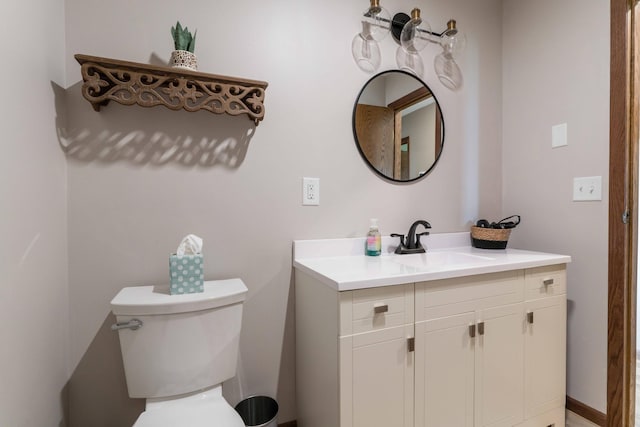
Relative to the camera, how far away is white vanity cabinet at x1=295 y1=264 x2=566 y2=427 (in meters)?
1.07

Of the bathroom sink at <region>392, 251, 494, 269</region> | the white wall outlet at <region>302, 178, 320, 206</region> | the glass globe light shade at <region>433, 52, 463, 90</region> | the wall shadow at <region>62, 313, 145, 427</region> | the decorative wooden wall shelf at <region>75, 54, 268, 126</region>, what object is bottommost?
the wall shadow at <region>62, 313, 145, 427</region>

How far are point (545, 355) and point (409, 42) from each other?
5.47 ft

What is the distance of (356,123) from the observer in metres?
1.59

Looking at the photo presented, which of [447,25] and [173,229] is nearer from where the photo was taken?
[173,229]

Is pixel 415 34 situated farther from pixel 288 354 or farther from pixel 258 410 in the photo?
pixel 258 410

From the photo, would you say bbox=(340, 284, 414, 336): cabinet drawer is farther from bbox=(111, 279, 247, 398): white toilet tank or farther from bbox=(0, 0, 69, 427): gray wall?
bbox=(0, 0, 69, 427): gray wall

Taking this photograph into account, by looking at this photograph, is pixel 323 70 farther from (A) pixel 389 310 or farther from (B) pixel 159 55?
(A) pixel 389 310

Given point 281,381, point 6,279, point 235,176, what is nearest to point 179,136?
point 235,176

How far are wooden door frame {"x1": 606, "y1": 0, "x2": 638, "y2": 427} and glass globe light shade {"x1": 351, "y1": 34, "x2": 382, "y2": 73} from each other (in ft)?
3.45

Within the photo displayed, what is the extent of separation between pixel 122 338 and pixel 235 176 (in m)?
0.73

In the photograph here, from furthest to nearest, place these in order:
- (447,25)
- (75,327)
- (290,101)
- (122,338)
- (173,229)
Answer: (447,25)
(290,101)
(173,229)
(75,327)
(122,338)

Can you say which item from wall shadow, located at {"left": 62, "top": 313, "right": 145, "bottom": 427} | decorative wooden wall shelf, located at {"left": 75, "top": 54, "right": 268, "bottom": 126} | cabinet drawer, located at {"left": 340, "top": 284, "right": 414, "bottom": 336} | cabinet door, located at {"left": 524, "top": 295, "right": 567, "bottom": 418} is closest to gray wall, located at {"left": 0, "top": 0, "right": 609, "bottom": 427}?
wall shadow, located at {"left": 62, "top": 313, "right": 145, "bottom": 427}

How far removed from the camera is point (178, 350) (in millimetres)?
1092

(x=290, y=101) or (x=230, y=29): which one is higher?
(x=230, y=29)
